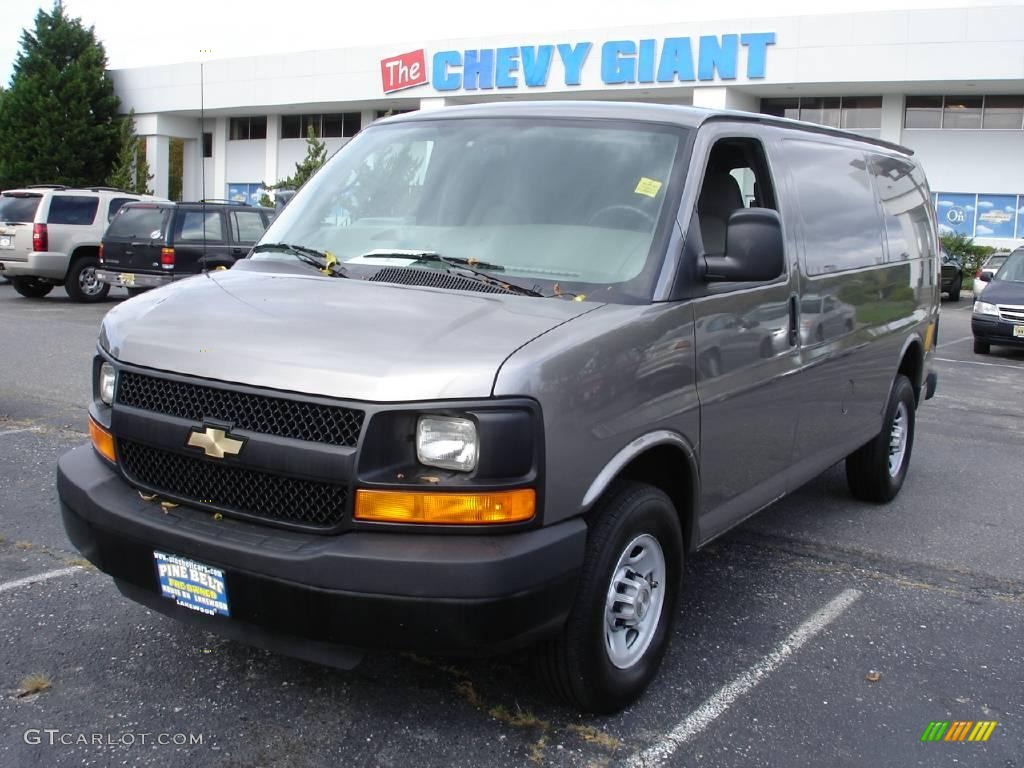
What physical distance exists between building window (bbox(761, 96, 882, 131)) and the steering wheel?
33.7 metres

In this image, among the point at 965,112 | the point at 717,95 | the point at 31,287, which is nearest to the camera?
the point at 31,287

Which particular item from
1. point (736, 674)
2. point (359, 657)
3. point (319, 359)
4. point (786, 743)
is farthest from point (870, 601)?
point (319, 359)

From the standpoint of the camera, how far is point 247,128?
48594 millimetres

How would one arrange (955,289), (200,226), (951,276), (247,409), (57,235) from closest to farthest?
(247,409)
(200,226)
(57,235)
(951,276)
(955,289)

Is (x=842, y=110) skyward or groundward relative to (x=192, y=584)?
skyward

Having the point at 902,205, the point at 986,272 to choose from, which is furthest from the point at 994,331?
the point at 902,205

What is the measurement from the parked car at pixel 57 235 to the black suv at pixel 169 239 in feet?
4.80

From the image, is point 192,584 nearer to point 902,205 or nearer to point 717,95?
point 902,205

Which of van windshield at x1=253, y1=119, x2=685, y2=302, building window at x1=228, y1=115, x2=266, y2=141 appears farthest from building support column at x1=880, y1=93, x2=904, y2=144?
van windshield at x1=253, y1=119, x2=685, y2=302

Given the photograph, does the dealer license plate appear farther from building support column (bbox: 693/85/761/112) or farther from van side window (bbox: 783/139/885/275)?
building support column (bbox: 693/85/761/112)

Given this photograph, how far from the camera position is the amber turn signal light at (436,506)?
2975 mm

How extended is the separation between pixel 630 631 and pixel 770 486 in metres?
1.28

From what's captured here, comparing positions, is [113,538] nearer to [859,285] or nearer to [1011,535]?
[859,285]

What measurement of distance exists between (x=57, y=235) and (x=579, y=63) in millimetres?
21650
